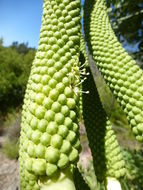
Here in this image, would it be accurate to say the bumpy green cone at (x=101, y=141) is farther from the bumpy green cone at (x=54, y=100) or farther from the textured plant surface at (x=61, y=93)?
the bumpy green cone at (x=54, y=100)

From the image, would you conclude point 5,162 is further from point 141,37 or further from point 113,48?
point 113,48

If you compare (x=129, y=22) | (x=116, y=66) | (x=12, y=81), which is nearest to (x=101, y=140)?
(x=116, y=66)

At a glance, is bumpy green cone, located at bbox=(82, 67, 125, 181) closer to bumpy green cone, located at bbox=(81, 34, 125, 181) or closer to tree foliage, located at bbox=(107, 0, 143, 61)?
bumpy green cone, located at bbox=(81, 34, 125, 181)

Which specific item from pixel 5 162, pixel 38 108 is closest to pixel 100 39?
pixel 38 108

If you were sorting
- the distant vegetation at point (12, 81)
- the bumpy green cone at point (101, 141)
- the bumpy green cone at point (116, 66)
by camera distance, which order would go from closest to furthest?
1. the bumpy green cone at point (116, 66)
2. the bumpy green cone at point (101, 141)
3. the distant vegetation at point (12, 81)

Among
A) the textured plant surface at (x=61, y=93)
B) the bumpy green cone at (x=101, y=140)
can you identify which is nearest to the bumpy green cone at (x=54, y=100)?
the textured plant surface at (x=61, y=93)
